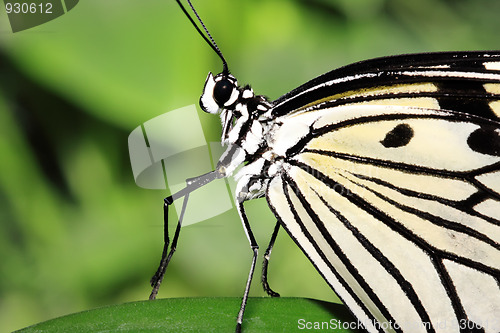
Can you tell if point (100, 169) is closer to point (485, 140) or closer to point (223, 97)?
point (223, 97)

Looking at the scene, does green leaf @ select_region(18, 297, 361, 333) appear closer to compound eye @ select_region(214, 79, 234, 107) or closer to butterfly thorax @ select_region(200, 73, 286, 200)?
butterfly thorax @ select_region(200, 73, 286, 200)

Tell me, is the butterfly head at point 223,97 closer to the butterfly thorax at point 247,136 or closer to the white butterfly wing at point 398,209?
the butterfly thorax at point 247,136

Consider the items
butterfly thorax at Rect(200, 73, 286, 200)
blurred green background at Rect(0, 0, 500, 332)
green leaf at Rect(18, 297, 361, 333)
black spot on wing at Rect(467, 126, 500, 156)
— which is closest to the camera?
green leaf at Rect(18, 297, 361, 333)

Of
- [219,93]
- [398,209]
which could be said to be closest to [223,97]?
[219,93]

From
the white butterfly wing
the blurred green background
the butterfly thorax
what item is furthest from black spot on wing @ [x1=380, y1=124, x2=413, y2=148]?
the blurred green background

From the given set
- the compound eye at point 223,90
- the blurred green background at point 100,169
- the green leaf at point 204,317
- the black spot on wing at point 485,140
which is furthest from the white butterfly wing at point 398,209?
the blurred green background at point 100,169

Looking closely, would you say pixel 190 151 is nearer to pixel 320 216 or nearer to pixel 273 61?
pixel 273 61
